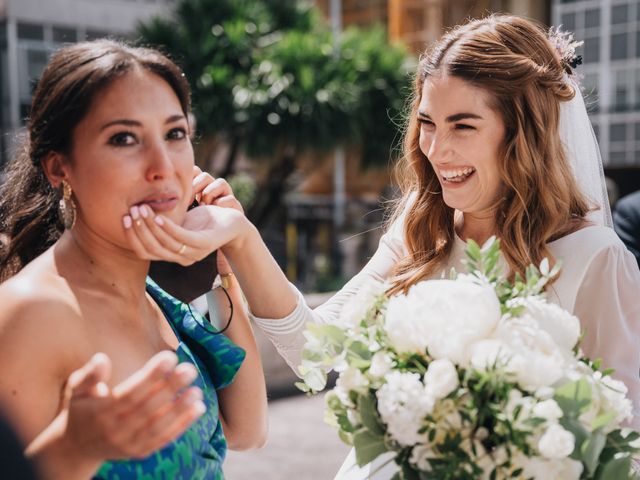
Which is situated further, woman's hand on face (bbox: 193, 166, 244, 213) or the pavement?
the pavement

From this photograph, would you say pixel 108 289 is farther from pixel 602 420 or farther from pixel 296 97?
pixel 296 97

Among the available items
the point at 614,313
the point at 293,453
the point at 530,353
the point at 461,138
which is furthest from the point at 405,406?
the point at 293,453

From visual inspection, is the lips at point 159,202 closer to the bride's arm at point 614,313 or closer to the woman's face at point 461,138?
the woman's face at point 461,138

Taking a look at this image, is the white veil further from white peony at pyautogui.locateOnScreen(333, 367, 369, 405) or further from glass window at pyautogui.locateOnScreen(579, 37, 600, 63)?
glass window at pyautogui.locateOnScreen(579, 37, 600, 63)

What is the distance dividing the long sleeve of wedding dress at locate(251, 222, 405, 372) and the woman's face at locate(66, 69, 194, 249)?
55 centimetres

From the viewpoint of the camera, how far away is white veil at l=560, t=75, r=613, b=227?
2303 millimetres

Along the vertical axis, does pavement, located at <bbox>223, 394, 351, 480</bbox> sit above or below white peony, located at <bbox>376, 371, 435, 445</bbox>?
below

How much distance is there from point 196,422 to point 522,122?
1.18 metres

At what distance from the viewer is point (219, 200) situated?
1.84 meters

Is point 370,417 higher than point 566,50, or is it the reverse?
point 566,50

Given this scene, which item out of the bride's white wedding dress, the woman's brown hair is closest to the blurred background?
the bride's white wedding dress

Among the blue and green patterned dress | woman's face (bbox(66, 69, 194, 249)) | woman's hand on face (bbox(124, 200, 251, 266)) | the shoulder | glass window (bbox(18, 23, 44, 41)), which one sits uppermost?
glass window (bbox(18, 23, 44, 41))

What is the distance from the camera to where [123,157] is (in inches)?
55.9

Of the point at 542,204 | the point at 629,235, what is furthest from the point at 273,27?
the point at 542,204
